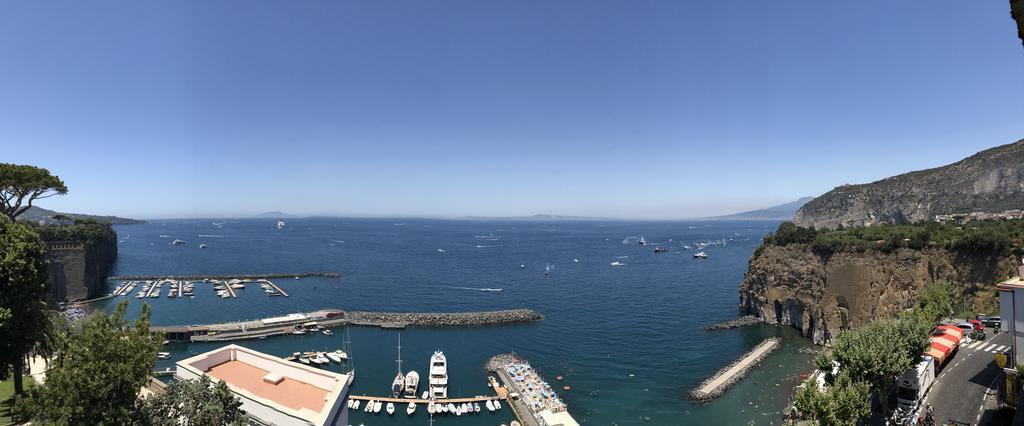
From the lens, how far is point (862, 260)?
3941 centimetres

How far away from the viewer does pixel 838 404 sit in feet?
55.0

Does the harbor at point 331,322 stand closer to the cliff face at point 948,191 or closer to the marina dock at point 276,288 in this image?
the marina dock at point 276,288

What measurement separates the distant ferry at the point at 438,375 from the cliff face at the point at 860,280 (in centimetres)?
3415

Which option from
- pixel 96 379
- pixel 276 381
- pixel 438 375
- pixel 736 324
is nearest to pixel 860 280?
pixel 736 324

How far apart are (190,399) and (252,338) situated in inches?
1506

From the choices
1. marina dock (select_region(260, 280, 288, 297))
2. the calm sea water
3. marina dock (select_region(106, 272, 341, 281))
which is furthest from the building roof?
marina dock (select_region(106, 272, 341, 281))

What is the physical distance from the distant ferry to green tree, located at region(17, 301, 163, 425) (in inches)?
882

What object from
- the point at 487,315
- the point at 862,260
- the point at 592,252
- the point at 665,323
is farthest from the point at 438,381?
the point at 592,252

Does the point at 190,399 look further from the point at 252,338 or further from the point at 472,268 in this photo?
the point at 472,268

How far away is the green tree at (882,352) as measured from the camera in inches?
711

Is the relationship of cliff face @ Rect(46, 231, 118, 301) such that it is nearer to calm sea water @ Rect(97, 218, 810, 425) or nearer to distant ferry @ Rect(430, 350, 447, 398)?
calm sea water @ Rect(97, 218, 810, 425)

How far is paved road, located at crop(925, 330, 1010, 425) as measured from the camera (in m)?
17.7

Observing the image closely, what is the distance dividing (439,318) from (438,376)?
18.5 meters

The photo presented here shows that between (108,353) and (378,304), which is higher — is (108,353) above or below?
above
